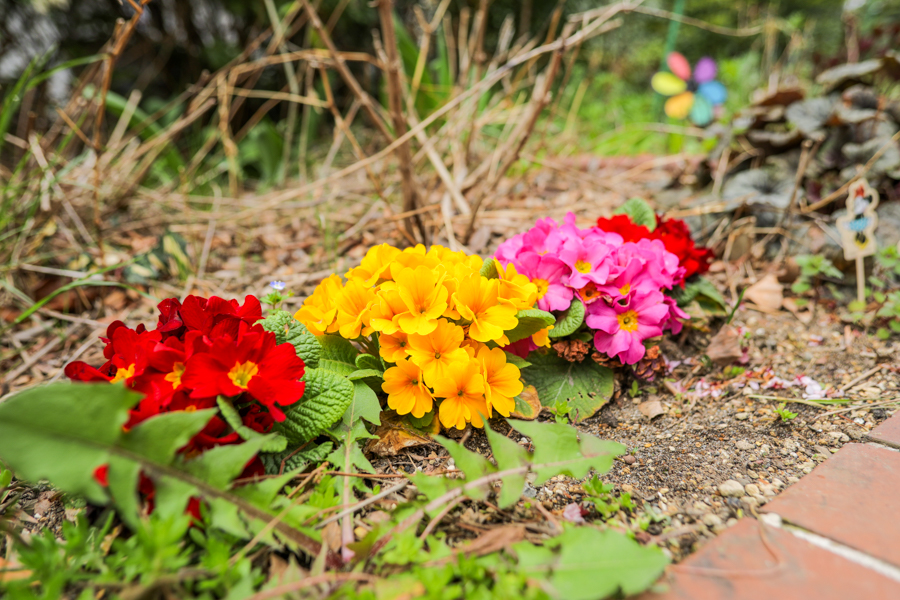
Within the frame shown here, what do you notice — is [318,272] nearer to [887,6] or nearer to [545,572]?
[545,572]

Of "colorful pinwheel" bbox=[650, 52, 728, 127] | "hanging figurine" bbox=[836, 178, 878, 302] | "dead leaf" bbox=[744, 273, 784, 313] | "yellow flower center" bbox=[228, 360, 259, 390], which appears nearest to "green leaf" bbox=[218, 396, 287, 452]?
"yellow flower center" bbox=[228, 360, 259, 390]

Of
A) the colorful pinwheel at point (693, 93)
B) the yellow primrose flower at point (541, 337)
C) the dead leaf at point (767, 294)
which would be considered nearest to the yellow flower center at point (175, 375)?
the yellow primrose flower at point (541, 337)

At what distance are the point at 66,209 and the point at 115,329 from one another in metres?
1.69

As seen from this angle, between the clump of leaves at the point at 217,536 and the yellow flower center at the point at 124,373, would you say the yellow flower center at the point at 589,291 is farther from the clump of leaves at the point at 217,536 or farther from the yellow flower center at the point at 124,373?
the yellow flower center at the point at 124,373

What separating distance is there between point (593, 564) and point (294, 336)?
787 millimetres

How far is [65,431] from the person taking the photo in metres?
0.79

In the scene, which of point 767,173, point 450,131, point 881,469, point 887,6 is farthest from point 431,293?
point 887,6

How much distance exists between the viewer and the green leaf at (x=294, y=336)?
1176 millimetres

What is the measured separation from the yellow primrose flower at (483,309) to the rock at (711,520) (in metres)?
0.55

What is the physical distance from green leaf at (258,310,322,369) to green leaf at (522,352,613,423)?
24.3 inches

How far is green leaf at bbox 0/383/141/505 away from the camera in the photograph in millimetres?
752

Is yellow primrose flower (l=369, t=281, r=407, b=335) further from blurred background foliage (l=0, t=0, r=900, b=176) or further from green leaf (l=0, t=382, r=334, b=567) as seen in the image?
blurred background foliage (l=0, t=0, r=900, b=176)

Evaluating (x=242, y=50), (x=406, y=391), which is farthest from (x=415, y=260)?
(x=242, y=50)

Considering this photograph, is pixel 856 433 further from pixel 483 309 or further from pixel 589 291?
pixel 483 309
